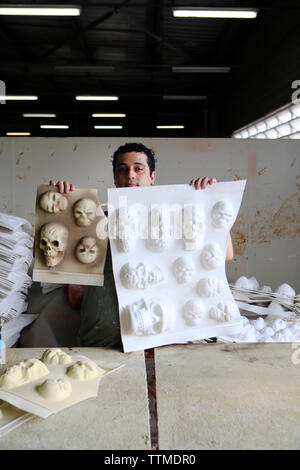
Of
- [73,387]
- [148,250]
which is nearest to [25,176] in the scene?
[148,250]

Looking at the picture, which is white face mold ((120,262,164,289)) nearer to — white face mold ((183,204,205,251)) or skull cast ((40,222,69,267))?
white face mold ((183,204,205,251))

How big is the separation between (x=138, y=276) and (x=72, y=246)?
309 millimetres

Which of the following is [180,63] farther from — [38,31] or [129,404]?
[129,404]

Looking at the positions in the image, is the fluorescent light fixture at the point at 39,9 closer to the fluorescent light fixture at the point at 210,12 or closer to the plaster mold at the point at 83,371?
the fluorescent light fixture at the point at 210,12

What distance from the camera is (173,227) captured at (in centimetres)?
159

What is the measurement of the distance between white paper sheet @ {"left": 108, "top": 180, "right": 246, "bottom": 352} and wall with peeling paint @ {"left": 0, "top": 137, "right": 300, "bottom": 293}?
2.18 meters

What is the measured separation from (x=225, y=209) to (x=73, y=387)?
864 mm

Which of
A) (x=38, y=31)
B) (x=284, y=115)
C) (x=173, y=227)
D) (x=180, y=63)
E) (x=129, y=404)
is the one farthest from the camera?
(x=180, y=63)

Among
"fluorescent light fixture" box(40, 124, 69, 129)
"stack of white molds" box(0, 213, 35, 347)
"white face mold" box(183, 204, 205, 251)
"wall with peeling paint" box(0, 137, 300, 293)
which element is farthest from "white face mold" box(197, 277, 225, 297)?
"fluorescent light fixture" box(40, 124, 69, 129)

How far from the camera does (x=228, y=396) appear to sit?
1.14m

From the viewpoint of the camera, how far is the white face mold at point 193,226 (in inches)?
61.8

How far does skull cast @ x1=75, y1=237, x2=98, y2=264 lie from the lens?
1590 millimetres
